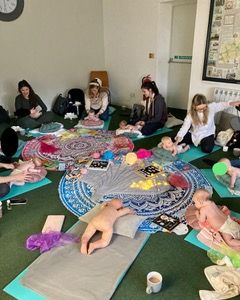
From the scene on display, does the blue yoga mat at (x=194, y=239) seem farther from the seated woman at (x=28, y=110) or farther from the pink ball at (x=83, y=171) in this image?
the seated woman at (x=28, y=110)

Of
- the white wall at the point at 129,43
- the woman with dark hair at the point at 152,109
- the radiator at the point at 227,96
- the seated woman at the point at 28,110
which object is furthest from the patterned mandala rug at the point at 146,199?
the white wall at the point at 129,43

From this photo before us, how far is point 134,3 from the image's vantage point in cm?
469

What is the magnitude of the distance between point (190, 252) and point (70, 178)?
1371 mm

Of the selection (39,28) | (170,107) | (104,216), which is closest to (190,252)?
(104,216)

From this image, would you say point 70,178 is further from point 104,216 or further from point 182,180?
point 182,180

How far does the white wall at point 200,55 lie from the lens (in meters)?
3.64

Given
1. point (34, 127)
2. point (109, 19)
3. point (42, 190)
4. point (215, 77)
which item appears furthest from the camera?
point (109, 19)

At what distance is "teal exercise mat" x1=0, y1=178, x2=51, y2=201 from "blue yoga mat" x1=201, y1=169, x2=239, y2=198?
159 centimetres

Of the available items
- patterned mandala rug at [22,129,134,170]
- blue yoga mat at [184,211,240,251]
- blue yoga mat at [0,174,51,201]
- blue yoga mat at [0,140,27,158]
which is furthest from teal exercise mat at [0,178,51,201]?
blue yoga mat at [184,211,240,251]

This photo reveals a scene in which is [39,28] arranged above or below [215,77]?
above

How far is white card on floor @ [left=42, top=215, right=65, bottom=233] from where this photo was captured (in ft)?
6.23

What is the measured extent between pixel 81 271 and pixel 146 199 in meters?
0.88

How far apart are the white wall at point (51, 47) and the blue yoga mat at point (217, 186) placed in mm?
3460

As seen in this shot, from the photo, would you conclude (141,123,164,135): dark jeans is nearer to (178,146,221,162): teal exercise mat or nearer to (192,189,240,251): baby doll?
(178,146,221,162): teal exercise mat
